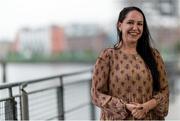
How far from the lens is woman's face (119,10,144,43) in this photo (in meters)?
2.74

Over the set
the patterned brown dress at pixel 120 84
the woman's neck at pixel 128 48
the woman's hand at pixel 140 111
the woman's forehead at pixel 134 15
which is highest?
the woman's forehead at pixel 134 15

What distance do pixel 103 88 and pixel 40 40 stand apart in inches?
1325

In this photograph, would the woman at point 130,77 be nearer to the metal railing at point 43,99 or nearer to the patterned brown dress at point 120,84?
the patterned brown dress at point 120,84

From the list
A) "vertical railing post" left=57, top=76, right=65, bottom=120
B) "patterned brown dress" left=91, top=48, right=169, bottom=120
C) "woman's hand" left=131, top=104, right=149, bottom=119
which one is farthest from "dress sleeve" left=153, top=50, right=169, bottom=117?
"vertical railing post" left=57, top=76, right=65, bottom=120

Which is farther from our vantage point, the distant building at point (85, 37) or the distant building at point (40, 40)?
the distant building at point (85, 37)

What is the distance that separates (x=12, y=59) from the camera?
89.2 ft

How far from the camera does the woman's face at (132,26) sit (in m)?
2.74

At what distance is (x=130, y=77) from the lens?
272 centimetres

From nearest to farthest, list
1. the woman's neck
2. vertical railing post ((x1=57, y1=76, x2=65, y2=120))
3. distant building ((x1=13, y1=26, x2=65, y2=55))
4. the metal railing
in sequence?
the woman's neck, the metal railing, vertical railing post ((x1=57, y1=76, x2=65, y2=120)), distant building ((x1=13, y1=26, x2=65, y2=55))

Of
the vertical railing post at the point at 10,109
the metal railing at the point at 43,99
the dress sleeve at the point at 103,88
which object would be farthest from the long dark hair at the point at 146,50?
the vertical railing post at the point at 10,109

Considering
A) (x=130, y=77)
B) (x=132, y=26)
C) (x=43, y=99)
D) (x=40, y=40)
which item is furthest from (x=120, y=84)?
(x=40, y=40)

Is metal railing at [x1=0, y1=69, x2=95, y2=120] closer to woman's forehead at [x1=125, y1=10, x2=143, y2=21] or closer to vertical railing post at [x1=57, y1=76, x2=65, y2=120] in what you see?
vertical railing post at [x1=57, y1=76, x2=65, y2=120]

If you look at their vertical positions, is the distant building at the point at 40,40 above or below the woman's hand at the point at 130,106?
below

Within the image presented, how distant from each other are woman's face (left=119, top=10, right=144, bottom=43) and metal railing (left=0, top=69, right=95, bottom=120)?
86cm
